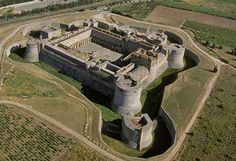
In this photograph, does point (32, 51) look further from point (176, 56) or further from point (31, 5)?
point (31, 5)

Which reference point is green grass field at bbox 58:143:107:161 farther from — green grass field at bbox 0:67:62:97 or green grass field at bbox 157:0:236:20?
green grass field at bbox 157:0:236:20

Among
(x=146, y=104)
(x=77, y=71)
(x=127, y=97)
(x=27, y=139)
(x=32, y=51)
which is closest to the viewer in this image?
(x=27, y=139)

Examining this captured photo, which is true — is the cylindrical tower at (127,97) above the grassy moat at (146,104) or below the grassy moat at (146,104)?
above

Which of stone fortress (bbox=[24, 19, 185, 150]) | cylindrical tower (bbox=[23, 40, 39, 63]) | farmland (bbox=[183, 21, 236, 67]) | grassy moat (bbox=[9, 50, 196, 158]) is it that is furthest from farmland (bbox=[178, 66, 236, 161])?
cylindrical tower (bbox=[23, 40, 39, 63])

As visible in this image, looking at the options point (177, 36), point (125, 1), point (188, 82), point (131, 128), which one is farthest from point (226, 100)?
point (125, 1)

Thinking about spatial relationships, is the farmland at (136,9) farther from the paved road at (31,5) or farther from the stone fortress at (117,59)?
the paved road at (31,5)

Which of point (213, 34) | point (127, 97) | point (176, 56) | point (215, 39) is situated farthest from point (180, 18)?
point (127, 97)

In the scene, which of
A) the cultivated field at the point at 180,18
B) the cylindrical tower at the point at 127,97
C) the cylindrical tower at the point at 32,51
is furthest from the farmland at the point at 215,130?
the cultivated field at the point at 180,18
